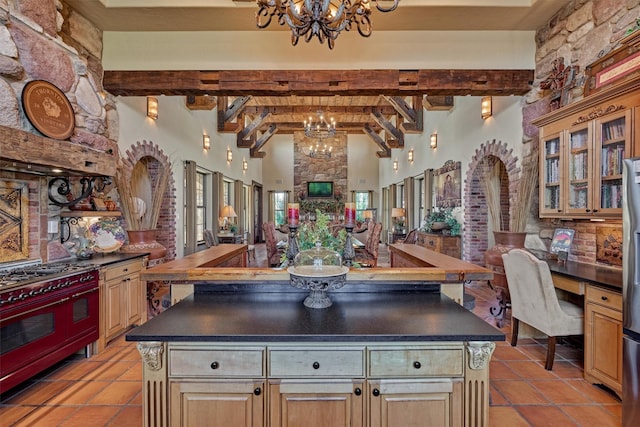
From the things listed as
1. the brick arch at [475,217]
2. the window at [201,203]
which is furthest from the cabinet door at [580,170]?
the window at [201,203]

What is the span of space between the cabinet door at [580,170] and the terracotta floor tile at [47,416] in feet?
13.5

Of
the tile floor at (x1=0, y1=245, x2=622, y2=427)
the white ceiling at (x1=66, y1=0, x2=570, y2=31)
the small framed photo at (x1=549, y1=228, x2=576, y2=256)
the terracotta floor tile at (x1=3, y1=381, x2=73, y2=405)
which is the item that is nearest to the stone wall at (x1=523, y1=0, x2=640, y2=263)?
the small framed photo at (x1=549, y1=228, x2=576, y2=256)

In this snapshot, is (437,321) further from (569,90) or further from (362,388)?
(569,90)

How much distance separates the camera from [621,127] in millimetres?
2354

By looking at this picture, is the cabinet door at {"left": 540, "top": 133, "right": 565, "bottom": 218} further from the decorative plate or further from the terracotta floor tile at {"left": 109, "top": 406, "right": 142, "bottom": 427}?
the decorative plate

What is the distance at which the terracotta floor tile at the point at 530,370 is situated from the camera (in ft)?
8.18

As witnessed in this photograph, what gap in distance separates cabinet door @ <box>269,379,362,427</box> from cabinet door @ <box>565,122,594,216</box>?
253 cm

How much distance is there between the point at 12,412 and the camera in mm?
2078

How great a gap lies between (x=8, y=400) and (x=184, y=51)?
3592mm

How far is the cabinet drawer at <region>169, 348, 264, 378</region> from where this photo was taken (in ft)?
4.55

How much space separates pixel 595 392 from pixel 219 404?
8.58 ft

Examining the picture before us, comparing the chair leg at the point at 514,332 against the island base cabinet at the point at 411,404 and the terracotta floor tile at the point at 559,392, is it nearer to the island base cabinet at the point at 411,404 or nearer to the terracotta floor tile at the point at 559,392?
the terracotta floor tile at the point at 559,392

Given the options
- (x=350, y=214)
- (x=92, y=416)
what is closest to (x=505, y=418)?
(x=350, y=214)

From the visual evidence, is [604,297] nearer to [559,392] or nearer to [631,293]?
[631,293]
